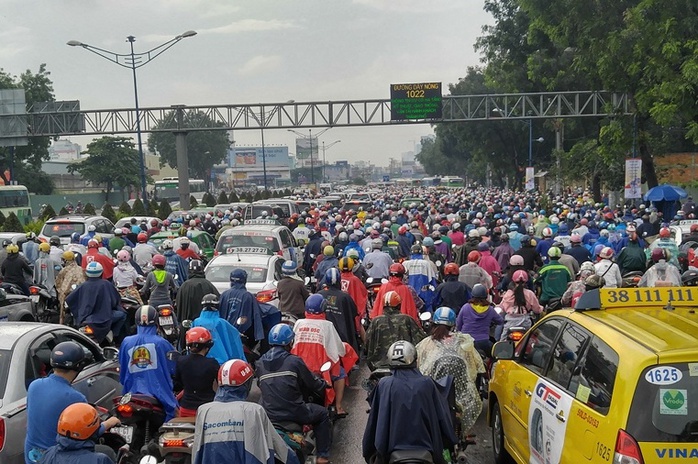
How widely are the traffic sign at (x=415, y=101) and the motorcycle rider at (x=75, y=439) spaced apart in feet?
138

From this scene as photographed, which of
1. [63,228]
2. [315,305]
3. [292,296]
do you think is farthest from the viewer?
[63,228]

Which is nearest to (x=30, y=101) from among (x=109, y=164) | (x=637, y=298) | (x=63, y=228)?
(x=109, y=164)

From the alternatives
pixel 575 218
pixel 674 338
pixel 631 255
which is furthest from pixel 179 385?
pixel 575 218

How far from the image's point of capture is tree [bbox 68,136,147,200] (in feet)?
244

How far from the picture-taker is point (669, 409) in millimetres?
4582

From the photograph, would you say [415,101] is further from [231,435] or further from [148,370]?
[231,435]

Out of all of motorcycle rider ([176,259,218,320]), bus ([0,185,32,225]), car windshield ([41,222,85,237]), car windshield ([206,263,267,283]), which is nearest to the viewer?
motorcycle rider ([176,259,218,320])

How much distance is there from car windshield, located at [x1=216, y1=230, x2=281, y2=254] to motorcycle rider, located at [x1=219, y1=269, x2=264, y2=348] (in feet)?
19.8

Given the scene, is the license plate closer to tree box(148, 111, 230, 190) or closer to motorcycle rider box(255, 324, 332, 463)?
motorcycle rider box(255, 324, 332, 463)

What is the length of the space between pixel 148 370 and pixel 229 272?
6.18 metres

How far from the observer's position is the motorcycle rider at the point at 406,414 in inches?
218

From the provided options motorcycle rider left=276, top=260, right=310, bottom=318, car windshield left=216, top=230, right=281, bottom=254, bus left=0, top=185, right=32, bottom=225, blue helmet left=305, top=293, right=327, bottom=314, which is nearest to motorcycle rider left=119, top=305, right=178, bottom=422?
blue helmet left=305, top=293, right=327, bottom=314

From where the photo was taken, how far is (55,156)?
178625 mm

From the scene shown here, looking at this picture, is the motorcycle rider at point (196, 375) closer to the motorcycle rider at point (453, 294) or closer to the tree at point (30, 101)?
the motorcycle rider at point (453, 294)
